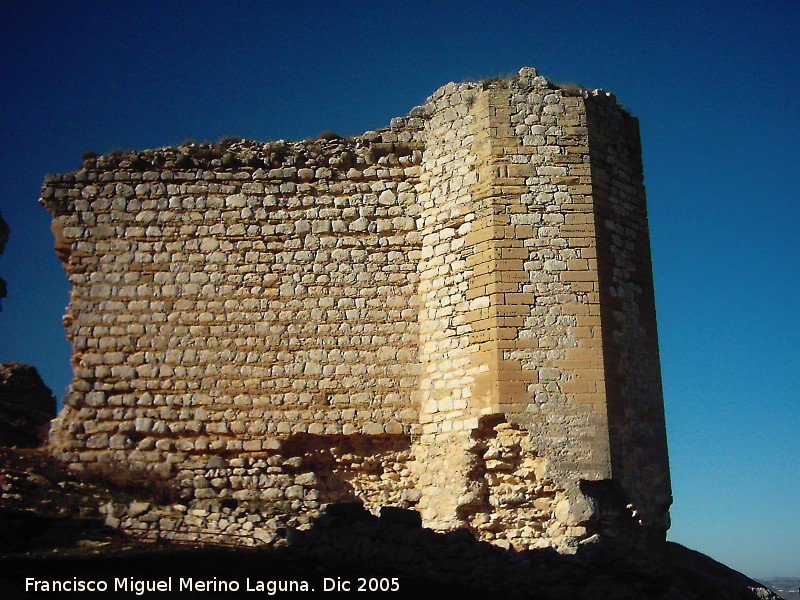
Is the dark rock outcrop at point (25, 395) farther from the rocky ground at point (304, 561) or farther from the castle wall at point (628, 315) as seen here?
the castle wall at point (628, 315)

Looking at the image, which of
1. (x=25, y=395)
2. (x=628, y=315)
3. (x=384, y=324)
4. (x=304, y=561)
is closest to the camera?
(x=304, y=561)

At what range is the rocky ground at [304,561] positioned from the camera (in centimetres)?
892

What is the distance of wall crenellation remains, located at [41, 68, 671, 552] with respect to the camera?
34.7ft

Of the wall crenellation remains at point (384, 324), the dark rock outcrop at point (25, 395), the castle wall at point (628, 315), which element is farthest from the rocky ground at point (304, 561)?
the dark rock outcrop at point (25, 395)

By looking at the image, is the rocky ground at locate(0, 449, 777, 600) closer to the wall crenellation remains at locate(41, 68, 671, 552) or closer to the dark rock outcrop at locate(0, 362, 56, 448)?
the wall crenellation remains at locate(41, 68, 671, 552)

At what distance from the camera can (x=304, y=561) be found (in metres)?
9.71

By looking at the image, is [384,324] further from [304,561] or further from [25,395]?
[25,395]

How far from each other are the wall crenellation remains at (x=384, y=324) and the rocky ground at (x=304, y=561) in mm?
406

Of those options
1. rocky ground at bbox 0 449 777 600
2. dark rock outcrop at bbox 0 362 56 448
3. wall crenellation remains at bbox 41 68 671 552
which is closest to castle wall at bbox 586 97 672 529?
wall crenellation remains at bbox 41 68 671 552

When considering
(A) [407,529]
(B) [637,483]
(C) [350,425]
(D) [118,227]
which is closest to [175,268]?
(D) [118,227]

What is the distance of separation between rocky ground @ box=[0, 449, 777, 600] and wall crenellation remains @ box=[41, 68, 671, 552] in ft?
1.33

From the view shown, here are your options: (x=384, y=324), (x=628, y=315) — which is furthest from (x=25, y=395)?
(x=628, y=315)

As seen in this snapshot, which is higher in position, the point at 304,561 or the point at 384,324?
the point at 384,324

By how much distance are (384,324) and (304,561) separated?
3280 mm
